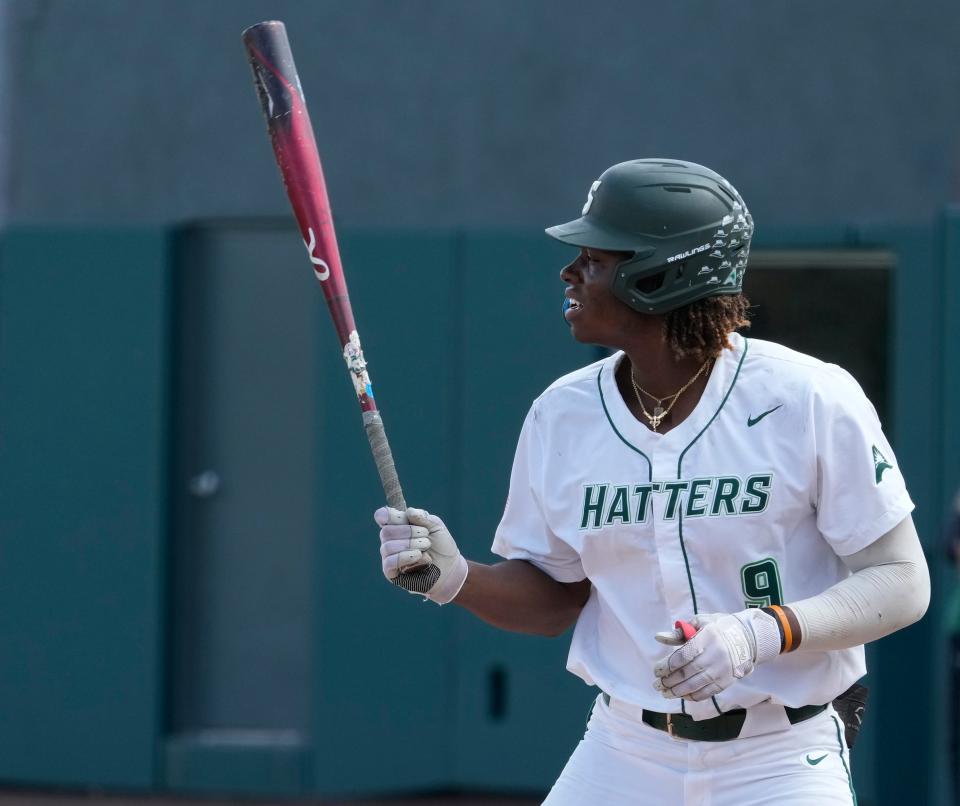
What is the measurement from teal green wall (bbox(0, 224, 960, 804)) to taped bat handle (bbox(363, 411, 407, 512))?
320 cm

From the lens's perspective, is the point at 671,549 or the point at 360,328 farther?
the point at 360,328

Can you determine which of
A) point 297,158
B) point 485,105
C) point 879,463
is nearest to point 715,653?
point 879,463

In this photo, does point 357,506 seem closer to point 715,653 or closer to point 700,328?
point 700,328

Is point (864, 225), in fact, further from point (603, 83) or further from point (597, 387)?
point (597, 387)

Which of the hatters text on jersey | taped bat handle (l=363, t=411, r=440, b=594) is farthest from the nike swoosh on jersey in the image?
taped bat handle (l=363, t=411, r=440, b=594)

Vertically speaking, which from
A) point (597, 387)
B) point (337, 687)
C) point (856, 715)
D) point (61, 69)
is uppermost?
point (61, 69)

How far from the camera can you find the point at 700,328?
2898 millimetres

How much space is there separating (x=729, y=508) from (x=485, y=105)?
4484 mm

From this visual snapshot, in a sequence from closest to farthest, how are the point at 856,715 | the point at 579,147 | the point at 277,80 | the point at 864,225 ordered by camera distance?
1. the point at 856,715
2. the point at 277,80
3. the point at 864,225
4. the point at 579,147

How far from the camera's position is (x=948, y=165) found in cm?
664

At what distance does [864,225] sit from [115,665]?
3.51 m

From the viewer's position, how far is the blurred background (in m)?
6.30

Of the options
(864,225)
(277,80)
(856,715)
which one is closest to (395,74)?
(864,225)

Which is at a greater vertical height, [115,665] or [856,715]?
[856,715]
